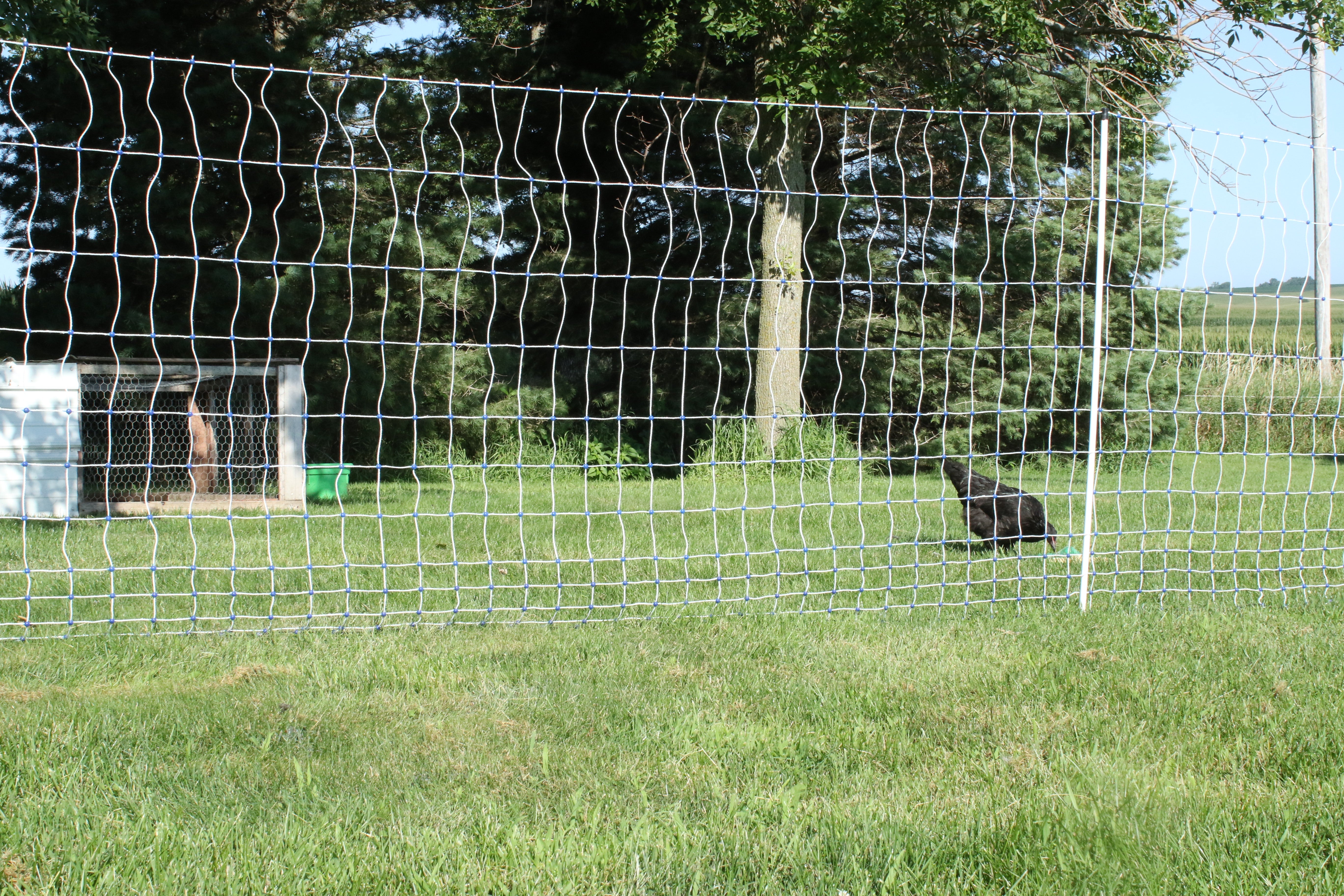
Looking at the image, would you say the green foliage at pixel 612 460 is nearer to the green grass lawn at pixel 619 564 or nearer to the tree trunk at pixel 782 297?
the tree trunk at pixel 782 297

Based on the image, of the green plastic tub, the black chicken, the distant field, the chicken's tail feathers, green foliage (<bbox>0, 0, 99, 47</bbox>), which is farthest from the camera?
the distant field

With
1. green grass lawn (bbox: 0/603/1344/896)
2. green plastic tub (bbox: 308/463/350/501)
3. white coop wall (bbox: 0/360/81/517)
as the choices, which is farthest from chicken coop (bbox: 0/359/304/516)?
green grass lawn (bbox: 0/603/1344/896)

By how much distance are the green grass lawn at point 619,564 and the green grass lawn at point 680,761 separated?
32 centimetres

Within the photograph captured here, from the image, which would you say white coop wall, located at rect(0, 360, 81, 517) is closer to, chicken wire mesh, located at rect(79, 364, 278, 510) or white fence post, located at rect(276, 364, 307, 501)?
chicken wire mesh, located at rect(79, 364, 278, 510)

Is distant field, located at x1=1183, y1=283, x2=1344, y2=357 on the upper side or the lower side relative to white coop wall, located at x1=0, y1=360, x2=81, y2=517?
upper

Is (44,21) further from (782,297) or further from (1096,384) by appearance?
(1096,384)

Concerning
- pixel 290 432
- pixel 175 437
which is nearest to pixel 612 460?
pixel 290 432

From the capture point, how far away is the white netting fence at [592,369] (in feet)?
15.7

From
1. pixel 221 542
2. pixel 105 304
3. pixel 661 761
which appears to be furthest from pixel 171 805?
pixel 105 304

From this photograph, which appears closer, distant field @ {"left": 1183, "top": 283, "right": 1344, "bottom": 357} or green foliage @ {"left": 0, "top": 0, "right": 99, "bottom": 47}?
green foliage @ {"left": 0, "top": 0, "right": 99, "bottom": 47}

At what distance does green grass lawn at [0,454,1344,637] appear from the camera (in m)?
4.37

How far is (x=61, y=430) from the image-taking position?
8133 mm

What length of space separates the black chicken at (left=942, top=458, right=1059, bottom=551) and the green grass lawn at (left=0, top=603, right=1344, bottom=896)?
149cm

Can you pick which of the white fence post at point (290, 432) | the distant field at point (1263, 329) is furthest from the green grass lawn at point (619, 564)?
the distant field at point (1263, 329)
